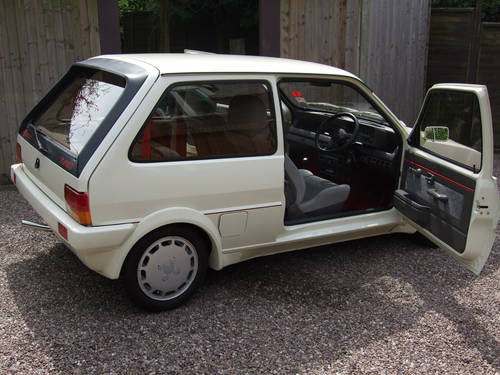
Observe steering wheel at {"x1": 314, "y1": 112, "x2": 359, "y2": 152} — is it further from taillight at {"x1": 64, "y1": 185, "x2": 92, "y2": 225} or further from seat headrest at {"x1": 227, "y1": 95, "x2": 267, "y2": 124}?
taillight at {"x1": 64, "y1": 185, "x2": 92, "y2": 225}

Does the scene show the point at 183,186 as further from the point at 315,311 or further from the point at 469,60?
the point at 469,60

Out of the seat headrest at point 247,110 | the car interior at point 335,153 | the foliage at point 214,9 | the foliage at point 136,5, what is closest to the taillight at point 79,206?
the seat headrest at point 247,110

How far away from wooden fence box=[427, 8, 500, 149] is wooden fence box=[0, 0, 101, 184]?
16.7ft

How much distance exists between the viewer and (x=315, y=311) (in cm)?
393

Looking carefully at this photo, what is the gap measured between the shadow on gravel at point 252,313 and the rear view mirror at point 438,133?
3.72 ft

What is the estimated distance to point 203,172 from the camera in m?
3.77

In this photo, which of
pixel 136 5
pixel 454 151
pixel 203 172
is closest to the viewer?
pixel 203 172

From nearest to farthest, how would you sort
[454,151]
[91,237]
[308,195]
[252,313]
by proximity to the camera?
[91,237] → [252,313] → [454,151] → [308,195]

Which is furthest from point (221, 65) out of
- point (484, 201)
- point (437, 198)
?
point (484, 201)

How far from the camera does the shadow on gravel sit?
3.38 meters

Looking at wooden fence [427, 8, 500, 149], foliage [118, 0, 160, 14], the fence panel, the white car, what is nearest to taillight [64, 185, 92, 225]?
the white car

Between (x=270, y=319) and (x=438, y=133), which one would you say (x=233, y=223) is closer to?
(x=270, y=319)

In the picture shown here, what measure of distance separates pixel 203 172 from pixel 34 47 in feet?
13.1

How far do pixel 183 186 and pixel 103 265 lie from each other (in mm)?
718
